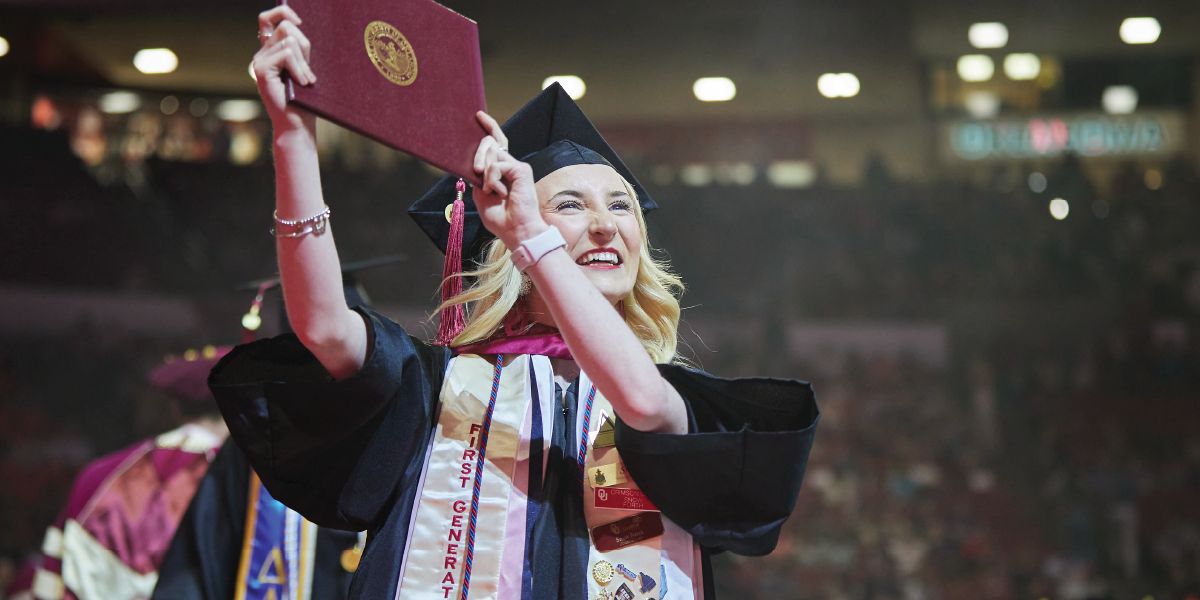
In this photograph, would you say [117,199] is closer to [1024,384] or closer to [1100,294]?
[1024,384]

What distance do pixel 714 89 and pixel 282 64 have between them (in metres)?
6.56

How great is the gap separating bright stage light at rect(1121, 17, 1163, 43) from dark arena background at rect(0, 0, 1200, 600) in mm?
43

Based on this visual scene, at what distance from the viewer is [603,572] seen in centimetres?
120

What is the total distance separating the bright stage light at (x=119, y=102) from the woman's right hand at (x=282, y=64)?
277 inches

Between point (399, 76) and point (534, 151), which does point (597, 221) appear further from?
point (399, 76)

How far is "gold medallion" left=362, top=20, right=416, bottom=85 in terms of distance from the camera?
1.05m

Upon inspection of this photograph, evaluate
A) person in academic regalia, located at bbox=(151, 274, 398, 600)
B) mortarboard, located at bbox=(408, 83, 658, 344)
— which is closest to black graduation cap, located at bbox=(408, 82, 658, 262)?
mortarboard, located at bbox=(408, 83, 658, 344)

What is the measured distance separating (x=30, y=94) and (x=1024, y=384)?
7.87 m

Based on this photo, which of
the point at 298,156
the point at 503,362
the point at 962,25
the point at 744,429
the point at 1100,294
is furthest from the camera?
the point at 1100,294

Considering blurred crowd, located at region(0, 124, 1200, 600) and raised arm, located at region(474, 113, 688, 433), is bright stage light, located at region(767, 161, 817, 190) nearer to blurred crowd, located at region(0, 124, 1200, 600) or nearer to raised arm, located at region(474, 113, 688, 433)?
blurred crowd, located at region(0, 124, 1200, 600)

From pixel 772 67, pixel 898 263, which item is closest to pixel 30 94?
pixel 772 67

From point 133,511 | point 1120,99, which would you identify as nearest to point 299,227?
point 133,511

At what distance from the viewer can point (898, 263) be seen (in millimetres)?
7152

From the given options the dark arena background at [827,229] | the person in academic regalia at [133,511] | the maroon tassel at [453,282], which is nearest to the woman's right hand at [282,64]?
the maroon tassel at [453,282]
